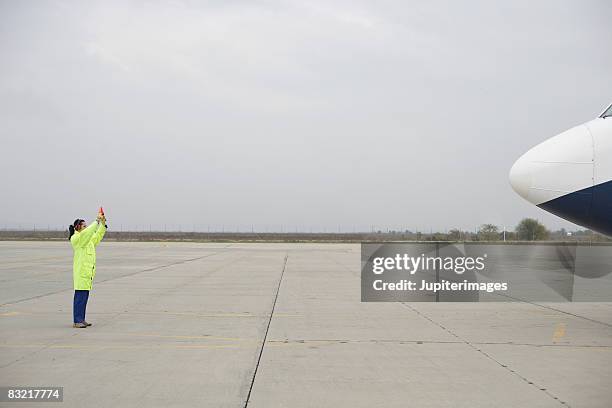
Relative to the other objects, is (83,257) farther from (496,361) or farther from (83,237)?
(496,361)

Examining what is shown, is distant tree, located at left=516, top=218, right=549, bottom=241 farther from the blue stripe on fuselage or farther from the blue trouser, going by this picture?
the blue trouser

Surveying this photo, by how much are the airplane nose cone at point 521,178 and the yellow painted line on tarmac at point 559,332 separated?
2.42 metres

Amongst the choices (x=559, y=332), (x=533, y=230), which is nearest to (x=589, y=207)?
(x=559, y=332)

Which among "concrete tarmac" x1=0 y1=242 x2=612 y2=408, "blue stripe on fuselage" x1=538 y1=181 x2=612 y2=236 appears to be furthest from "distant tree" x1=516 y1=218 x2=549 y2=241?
"blue stripe on fuselage" x1=538 y1=181 x2=612 y2=236

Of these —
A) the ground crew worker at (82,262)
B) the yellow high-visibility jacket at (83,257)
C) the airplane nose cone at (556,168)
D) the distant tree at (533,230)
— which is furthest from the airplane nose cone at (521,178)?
the distant tree at (533,230)

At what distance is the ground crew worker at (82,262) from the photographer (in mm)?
8867

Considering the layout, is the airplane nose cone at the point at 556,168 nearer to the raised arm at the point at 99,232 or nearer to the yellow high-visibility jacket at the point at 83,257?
the raised arm at the point at 99,232

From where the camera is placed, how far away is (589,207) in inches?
345

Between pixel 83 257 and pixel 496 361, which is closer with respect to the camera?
pixel 496 361

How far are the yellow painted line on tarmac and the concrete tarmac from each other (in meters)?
0.02

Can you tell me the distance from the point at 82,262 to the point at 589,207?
348 inches

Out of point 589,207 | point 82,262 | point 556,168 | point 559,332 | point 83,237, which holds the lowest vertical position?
point 559,332

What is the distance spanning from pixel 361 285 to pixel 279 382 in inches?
444

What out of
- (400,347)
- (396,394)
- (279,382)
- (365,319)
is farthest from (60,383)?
(365,319)
